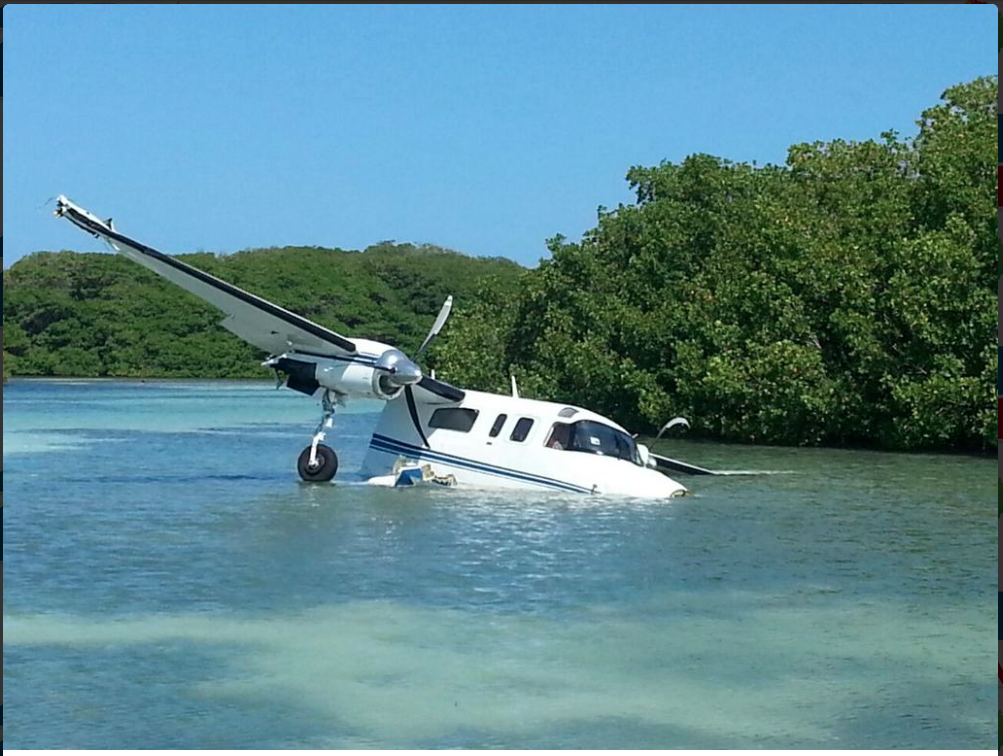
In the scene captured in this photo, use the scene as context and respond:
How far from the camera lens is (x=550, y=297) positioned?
53.2 m

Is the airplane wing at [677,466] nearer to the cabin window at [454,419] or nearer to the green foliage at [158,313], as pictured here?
the cabin window at [454,419]

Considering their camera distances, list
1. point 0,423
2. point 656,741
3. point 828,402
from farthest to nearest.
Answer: point 828,402
point 656,741
point 0,423

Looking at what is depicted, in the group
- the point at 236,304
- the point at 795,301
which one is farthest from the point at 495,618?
the point at 795,301

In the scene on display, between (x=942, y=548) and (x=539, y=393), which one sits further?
(x=539, y=393)

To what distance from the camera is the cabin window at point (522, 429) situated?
22578 millimetres

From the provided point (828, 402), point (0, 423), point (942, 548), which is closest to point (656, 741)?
point (0, 423)

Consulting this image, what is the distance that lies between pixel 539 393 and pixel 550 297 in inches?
229

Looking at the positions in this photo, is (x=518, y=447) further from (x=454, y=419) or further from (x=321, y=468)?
(x=321, y=468)

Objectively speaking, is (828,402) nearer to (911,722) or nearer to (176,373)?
(911,722)

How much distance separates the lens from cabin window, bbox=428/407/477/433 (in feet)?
77.8

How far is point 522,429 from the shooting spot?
74.5 feet

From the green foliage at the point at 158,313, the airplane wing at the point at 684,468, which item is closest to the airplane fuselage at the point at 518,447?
the airplane wing at the point at 684,468

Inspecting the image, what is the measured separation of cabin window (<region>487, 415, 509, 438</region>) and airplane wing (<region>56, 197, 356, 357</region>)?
2.85 metres

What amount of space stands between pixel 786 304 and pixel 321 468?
17689 mm
